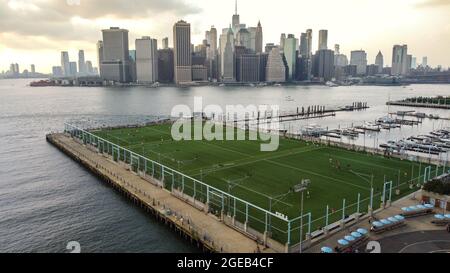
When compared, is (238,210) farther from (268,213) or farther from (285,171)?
(285,171)

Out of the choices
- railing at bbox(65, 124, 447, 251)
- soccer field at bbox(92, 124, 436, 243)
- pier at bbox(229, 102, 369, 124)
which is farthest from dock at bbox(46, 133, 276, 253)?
pier at bbox(229, 102, 369, 124)

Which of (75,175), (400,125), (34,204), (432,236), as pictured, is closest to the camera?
(432,236)

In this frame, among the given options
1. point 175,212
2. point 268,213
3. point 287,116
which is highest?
point 268,213

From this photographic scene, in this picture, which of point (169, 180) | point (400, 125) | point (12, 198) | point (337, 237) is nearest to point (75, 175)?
point (12, 198)

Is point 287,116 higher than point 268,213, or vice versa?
point 268,213

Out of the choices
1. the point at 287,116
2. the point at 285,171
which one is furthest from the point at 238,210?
the point at 287,116
